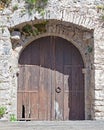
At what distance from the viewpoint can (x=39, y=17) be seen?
6.02 m

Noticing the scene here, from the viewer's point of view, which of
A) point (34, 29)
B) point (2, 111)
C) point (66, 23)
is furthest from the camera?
point (34, 29)

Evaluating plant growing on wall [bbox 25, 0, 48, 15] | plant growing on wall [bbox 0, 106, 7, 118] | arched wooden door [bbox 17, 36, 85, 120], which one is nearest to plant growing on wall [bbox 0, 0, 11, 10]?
plant growing on wall [bbox 25, 0, 48, 15]

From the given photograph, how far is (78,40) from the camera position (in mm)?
6465

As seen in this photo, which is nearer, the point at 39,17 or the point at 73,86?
the point at 39,17

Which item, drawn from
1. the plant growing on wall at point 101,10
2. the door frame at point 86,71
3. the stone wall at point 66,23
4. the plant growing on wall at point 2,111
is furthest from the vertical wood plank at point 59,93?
A: the plant growing on wall at point 101,10

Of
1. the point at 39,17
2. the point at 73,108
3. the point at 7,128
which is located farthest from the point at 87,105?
the point at 7,128

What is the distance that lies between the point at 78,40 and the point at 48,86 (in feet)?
3.86

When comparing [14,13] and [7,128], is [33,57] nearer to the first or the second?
[14,13]

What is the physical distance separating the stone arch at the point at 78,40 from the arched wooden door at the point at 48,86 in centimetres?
15

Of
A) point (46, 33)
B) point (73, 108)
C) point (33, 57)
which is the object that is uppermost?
point (46, 33)

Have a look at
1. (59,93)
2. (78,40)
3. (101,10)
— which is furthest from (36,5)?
(59,93)

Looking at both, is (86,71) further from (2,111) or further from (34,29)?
(2,111)

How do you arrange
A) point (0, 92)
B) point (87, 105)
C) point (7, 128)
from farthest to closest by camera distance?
point (87, 105), point (0, 92), point (7, 128)

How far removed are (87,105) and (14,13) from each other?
243cm
